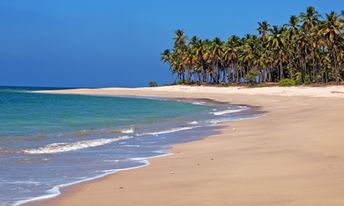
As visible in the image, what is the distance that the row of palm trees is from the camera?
3034 inches

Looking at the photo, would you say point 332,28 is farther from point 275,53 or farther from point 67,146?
point 67,146

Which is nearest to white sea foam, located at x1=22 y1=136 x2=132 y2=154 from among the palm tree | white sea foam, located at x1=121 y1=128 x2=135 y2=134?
white sea foam, located at x1=121 y1=128 x2=135 y2=134

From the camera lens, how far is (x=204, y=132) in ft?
64.4

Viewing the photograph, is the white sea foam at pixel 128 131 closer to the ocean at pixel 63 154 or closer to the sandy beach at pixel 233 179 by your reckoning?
the ocean at pixel 63 154

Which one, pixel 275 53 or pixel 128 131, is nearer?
pixel 128 131

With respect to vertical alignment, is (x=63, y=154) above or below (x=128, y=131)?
above

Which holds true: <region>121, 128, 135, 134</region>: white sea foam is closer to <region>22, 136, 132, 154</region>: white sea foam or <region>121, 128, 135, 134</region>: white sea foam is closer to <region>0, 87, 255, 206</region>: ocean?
<region>0, 87, 255, 206</region>: ocean

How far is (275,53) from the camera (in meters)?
93.4

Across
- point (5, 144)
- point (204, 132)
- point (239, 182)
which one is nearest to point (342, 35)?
point (204, 132)

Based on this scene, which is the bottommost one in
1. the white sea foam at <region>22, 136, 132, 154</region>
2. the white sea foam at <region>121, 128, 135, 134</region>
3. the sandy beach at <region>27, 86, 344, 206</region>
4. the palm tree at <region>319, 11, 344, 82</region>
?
the white sea foam at <region>121, 128, 135, 134</region>

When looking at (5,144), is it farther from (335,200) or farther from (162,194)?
(335,200)

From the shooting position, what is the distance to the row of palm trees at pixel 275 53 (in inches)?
3034

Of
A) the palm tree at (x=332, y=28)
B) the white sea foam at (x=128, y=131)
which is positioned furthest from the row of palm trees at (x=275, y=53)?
the white sea foam at (x=128, y=131)

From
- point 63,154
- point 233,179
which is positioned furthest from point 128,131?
point 233,179
